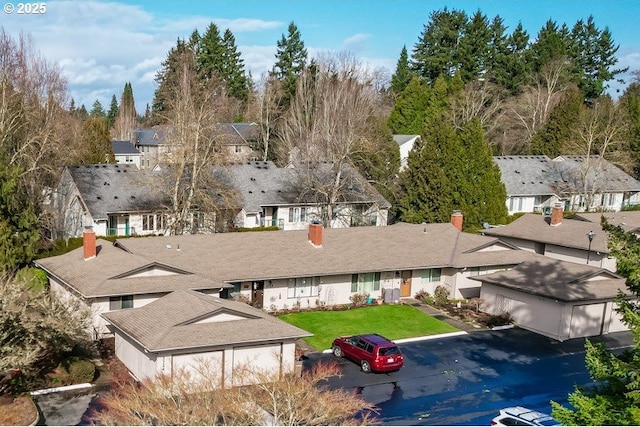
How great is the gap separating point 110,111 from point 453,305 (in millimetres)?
138365

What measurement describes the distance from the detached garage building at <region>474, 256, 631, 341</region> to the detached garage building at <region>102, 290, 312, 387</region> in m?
16.0

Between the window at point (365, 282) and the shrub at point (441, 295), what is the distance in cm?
409

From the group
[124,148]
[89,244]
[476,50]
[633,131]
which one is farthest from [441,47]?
[89,244]

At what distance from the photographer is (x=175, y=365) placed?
25.3m

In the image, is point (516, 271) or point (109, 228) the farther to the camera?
point (109, 228)

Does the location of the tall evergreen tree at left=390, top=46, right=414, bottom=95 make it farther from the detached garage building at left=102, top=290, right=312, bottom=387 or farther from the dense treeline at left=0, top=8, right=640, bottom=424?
the detached garage building at left=102, top=290, right=312, bottom=387

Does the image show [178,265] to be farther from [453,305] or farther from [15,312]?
[453,305]

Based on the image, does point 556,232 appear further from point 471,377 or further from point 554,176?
point 554,176

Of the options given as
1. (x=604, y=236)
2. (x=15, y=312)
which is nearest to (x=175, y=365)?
(x=15, y=312)

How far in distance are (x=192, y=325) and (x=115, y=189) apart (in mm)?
29177

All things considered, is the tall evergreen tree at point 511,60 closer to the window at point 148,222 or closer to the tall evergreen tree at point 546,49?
the tall evergreen tree at point 546,49

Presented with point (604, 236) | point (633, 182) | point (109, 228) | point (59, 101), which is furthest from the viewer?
point (633, 182)

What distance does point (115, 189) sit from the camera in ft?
172

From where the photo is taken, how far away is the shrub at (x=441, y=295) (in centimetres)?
4097
